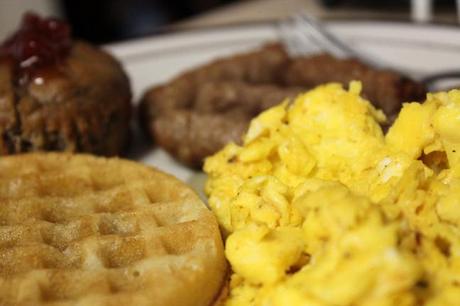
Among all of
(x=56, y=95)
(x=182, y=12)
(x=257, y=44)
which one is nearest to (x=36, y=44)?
(x=56, y=95)

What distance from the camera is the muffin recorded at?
2160mm

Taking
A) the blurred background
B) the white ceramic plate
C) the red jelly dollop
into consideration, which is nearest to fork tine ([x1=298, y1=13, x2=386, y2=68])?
the white ceramic plate

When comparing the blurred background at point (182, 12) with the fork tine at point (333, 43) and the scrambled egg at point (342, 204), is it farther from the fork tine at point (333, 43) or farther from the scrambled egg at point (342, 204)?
the scrambled egg at point (342, 204)

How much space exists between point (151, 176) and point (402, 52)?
180cm

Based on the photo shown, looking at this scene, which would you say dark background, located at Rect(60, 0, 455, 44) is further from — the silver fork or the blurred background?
the silver fork

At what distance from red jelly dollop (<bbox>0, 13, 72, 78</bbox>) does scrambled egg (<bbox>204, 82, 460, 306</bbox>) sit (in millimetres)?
864

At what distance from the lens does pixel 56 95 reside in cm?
219

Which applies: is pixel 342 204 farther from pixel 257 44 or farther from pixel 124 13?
pixel 124 13

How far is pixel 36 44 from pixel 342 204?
1.49 metres

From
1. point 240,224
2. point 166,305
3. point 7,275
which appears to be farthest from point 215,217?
point 7,275

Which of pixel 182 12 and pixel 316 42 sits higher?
pixel 316 42

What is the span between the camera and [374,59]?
3086mm

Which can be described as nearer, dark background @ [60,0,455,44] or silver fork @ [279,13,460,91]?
silver fork @ [279,13,460,91]

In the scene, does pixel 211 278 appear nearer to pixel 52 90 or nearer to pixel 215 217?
pixel 215 217
